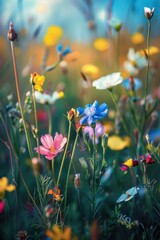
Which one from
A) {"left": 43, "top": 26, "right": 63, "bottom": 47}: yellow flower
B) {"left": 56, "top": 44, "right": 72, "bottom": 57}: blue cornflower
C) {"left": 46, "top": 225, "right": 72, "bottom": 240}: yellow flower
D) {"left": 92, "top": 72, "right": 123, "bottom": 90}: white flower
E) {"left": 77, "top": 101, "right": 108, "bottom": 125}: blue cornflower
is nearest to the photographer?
{"left": 46, "top": 225, "right": 72, "bottom": 240}: yellow flower

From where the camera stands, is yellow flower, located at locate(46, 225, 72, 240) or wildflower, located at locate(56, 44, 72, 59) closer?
yellow flower, located at locate(46, 225, 72, 240)

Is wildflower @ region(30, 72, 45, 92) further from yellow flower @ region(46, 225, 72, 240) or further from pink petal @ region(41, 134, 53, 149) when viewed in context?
yellow flower @ region(46, 225, 72, 240)

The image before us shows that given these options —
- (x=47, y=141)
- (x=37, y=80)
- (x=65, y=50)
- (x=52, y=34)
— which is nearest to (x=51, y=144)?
(x=47, y=141)

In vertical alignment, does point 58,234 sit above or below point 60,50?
below

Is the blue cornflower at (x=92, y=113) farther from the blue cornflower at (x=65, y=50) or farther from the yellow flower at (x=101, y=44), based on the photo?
the yellow flower at (x=101, y=44)

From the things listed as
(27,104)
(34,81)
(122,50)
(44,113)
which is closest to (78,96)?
(44,113)

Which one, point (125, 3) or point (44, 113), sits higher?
point (125, 3)

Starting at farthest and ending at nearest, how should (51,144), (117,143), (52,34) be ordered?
(52,34)
(117,143)
(51,144)

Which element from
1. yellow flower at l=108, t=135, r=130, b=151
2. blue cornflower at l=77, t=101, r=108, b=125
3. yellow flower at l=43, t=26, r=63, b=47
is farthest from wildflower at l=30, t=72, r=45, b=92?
yellow flower at l=43, t=26, r=63, b=47

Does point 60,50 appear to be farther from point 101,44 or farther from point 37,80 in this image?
point 101,44

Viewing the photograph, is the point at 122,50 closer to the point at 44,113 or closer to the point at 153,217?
the point at 44,113

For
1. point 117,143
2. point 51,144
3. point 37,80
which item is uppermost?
point 37,80
